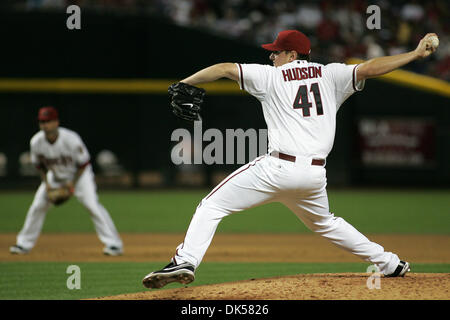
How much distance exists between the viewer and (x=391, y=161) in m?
16.8

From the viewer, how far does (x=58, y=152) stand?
7.66 meters

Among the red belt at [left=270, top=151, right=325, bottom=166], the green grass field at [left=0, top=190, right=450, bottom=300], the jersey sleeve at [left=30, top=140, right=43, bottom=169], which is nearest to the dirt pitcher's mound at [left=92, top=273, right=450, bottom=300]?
the red belt at [left=270, top=151, right=325, bottom=166]

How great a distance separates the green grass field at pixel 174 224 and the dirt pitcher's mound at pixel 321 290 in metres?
1.15

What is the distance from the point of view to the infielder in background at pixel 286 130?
419 centimetres

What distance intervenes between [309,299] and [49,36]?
1360 centimetres

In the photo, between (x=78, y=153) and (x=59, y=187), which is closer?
(x=78, y=153)

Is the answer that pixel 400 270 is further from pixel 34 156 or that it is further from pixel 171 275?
pixel 34 156

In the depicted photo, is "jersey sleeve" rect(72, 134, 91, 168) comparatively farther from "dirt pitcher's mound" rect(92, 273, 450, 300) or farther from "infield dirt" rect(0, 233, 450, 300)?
"dirt pitcher's mound" rect(92, 273, 450, 300)

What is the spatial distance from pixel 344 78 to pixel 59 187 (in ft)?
14.7

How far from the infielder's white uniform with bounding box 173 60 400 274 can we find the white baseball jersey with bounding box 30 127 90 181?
373cm

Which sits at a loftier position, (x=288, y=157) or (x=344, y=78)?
(x=344, y=78)

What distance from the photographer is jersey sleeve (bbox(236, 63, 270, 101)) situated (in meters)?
4.27

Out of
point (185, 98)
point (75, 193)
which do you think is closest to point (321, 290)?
point (185, 98)

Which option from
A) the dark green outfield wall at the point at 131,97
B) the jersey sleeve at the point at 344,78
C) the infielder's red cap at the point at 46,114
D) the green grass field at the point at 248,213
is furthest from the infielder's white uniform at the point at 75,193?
the dark green outfield wall at the point at 131,97
